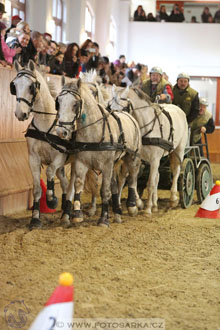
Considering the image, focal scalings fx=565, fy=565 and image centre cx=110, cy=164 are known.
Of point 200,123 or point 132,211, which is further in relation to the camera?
point 200,123

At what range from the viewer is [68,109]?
6645 mm

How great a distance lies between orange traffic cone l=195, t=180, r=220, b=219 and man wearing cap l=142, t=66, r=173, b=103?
6.79 feet

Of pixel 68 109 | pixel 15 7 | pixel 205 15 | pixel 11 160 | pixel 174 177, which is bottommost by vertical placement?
pixel 174 177

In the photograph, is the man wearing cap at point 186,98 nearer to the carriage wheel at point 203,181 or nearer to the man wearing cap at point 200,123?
the man wearing cap at point 200,123

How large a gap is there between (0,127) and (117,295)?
13.9 feet

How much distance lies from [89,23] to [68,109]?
1477 cm

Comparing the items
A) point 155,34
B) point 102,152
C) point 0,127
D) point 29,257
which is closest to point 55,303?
point 29,257

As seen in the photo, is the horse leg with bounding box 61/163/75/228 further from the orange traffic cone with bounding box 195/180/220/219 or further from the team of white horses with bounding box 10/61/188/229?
the orange traffic cone with bounding box 195/180/220/219

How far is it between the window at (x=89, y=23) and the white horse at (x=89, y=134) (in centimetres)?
1301

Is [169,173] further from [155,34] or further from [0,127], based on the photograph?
[155,34]

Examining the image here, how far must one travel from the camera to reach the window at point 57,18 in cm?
1677

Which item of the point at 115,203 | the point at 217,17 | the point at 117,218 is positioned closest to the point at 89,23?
the point at 217,17

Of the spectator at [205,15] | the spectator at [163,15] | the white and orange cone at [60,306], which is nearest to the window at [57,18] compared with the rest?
the spectator at [163,15]

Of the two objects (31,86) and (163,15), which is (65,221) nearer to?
(31,86)
